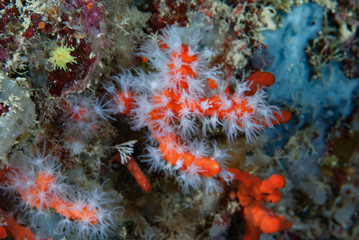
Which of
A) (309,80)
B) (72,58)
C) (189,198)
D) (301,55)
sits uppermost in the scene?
(72,58)

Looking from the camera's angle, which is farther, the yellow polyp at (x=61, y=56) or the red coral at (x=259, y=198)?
the red coral at (x=259, y=198)

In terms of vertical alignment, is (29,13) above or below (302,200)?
above

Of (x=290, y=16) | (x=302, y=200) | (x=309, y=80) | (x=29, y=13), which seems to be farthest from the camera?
(x=302, y=200)

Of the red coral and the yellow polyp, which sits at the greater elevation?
the yellow polyp

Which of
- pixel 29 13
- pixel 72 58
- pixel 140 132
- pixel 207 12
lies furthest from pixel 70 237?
pixel 207 12

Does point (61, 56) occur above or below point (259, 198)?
above

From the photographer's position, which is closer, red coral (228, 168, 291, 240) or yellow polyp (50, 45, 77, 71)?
yellow polyp (50, 45, 77, 71)

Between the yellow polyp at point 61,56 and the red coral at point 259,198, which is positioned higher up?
the yellow polyp at point 61,56

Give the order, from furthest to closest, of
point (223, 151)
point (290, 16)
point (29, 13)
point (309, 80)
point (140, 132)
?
point (309, 80) < point (290, 16) < point (140, 132) < point (223, 151) < point (29, 13)

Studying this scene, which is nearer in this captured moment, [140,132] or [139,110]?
[139,110]

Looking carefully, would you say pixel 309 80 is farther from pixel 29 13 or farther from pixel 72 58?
pixel 29 13

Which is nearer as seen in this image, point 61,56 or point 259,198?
point 61,56
